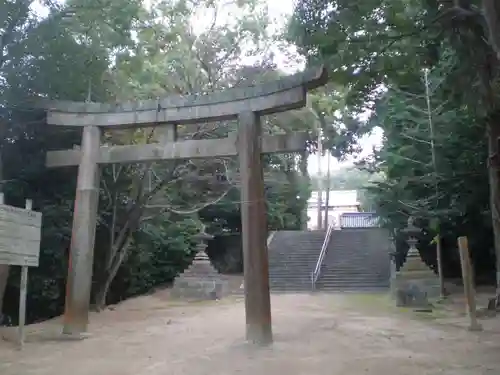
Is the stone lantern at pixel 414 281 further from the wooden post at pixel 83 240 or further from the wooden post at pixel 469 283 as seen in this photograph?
the wooden post at pixel 83 240

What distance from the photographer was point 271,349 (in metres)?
7.23

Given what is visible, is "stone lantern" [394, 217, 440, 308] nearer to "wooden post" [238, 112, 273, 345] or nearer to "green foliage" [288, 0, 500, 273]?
"green foliage" [288, 0, 500, 273]

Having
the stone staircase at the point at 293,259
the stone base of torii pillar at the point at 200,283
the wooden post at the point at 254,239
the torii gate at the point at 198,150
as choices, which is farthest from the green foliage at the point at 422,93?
the stone base of torii pillar at the point at 200,283

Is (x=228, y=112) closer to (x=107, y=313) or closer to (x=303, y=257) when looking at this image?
(x=107, y=313)

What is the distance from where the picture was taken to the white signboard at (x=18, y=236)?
6953mm

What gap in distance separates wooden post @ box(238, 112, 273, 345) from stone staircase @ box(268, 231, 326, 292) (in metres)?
11.1

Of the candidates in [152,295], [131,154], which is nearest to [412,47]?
[131,154]

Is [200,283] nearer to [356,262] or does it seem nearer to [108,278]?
[108,278]

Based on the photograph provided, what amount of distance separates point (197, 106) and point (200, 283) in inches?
350

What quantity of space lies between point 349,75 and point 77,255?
17.1 feet

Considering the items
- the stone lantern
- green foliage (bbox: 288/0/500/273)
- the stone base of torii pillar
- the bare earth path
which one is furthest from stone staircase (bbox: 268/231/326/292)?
the bare earth path

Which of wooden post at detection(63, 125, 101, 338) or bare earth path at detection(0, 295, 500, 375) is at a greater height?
wooden post at detection(63, 125, 101, 338)

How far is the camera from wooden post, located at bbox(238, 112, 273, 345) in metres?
7.59

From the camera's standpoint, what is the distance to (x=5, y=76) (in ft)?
29.9
